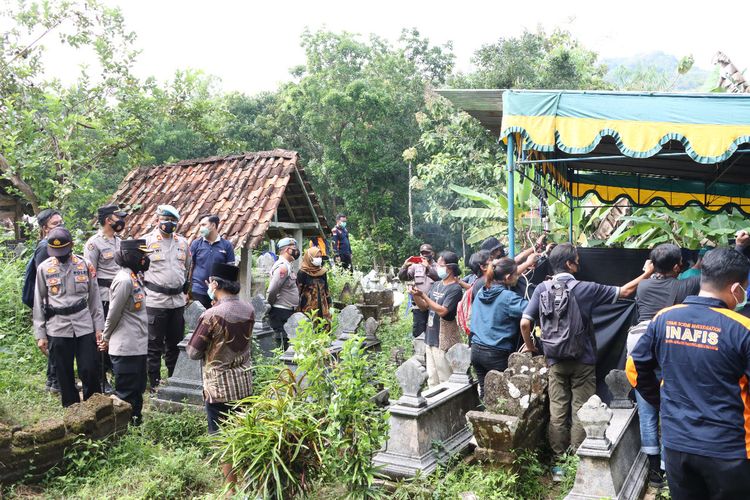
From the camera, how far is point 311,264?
302 inches

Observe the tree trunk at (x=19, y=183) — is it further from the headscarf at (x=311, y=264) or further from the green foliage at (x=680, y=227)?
the green foliage at (x=680, y=227)

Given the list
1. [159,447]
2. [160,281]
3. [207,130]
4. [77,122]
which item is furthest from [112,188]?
[159,447]

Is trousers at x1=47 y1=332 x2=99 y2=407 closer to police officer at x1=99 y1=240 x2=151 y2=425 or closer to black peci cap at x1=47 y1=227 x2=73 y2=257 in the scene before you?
police officer at x1=99 y1=240 x2=151 y2=425

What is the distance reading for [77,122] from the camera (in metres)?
10.7

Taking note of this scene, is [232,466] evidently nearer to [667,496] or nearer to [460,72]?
[667,496]

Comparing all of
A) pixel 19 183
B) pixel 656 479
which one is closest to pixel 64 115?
pixel 19 183

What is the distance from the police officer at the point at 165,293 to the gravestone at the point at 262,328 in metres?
0.82

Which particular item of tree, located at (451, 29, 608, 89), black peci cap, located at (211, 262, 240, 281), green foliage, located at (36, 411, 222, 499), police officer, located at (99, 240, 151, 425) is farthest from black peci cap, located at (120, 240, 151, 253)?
tree, located at (451, 29, 608, 89)

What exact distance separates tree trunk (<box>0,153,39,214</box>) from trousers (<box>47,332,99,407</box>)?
5.27 m

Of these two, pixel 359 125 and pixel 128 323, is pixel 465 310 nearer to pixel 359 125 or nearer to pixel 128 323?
pixel 128 323

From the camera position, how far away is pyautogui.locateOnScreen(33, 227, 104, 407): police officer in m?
5.71

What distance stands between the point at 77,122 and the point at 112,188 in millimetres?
17956

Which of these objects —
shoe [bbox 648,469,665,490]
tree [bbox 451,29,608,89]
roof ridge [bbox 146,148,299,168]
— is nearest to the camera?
shoe [bbox 648,469,665,490]

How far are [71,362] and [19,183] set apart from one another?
5.56 meters
